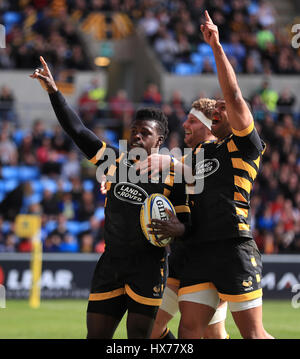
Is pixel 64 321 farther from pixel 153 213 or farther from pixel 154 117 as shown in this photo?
pixel 153 213

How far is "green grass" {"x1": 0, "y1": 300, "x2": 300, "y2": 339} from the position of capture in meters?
10.1

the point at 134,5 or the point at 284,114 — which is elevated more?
the point at 134,5

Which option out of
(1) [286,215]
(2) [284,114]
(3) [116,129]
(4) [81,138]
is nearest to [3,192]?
(3) [116,129]

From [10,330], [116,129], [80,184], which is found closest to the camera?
[10,330]

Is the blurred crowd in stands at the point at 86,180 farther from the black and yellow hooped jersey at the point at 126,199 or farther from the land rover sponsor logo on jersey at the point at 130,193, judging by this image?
the land rover sponsor logo on jersey at the point at 130,193

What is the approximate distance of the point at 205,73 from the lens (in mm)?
21844

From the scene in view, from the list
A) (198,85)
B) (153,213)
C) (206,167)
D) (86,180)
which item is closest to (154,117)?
(206,167)

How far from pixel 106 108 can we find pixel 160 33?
4390 millimetres

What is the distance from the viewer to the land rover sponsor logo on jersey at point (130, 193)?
5.89 metres

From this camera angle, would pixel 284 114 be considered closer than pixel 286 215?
No

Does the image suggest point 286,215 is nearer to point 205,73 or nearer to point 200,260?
point 205,73

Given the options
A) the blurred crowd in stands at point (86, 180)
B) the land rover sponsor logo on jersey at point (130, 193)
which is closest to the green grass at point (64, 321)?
the blurred crowd in stands at point (86, 180)

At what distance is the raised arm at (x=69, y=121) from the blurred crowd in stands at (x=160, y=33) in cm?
1441

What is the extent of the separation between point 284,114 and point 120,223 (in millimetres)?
15205
